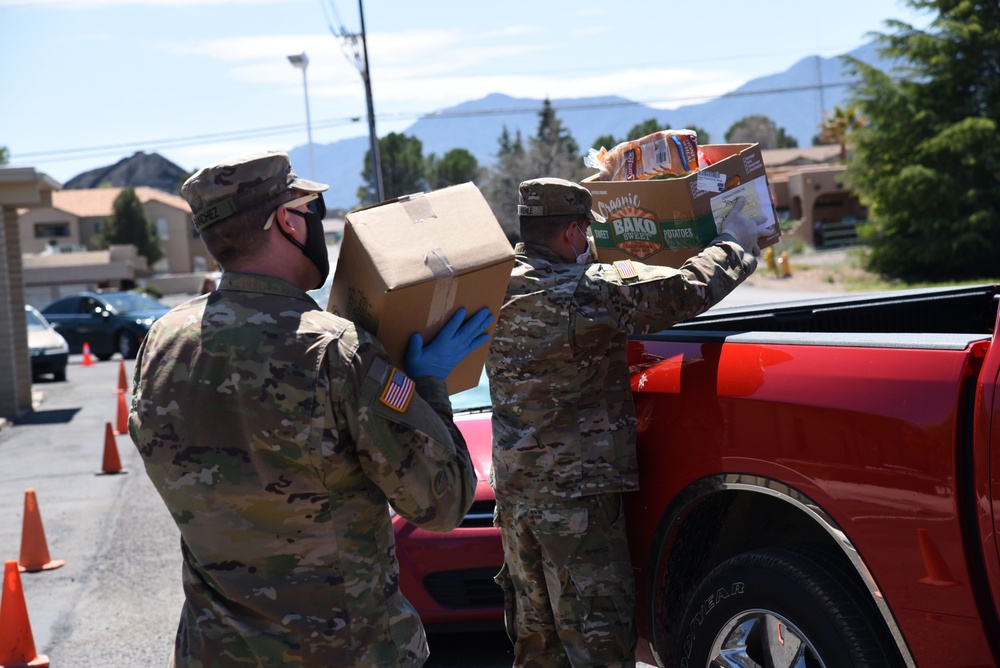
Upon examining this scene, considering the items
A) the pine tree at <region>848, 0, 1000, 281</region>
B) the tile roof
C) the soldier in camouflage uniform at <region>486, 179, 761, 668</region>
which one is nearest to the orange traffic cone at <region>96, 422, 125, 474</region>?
the soldier in camouflage uniform at <region>486, 179, 761, 668</region>

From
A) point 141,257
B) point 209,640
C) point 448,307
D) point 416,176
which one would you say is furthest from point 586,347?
point 416,176

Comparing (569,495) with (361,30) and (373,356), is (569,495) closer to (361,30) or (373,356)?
(373,356)

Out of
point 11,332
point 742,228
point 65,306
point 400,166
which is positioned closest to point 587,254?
point 742,228

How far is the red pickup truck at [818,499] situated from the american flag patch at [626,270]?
1.02 feet

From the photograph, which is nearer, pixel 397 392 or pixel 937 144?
pixel 397 392

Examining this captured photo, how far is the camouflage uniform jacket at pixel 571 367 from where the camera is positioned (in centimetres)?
357

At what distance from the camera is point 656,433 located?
362cm

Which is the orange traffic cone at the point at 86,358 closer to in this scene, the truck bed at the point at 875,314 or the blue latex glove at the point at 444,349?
the truck bed at the point at 875,314

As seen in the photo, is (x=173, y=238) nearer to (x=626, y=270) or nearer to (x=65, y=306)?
(x=65, y=306)

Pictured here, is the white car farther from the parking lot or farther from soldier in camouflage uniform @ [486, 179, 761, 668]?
soldier in camouflage uniform @ [486, 179, 761, 668]

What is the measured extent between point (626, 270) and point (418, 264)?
1321 mm

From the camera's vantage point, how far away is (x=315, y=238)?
241cm

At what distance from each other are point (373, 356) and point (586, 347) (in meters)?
1.53

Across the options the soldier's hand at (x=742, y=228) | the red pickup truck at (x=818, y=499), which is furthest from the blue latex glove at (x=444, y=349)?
the soldier's hand at (x=742, y=228)
